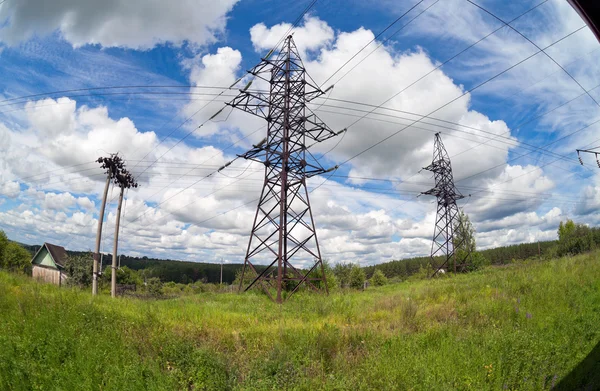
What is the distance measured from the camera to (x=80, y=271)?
35781 millimetres

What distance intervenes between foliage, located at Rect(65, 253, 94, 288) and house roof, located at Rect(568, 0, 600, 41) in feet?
134

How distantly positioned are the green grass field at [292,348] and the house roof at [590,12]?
5.95 m

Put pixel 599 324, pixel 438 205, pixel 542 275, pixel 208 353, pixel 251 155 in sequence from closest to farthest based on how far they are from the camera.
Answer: pixel 208 353, pixel 599 324, pixel 542 275, pixel 251 155, pixel 438 205

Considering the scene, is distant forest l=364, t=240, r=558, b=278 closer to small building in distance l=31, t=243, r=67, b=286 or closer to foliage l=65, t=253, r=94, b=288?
small building in distance l=31, t=243, r=67, b=286

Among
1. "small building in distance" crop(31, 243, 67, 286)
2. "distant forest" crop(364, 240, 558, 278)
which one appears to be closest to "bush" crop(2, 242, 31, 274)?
"small building in distance" crop(31, 243, 67, 286)

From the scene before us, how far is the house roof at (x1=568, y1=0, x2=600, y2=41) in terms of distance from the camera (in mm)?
2430

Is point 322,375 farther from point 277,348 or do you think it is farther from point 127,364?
point 127,364

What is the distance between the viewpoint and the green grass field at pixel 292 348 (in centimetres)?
637

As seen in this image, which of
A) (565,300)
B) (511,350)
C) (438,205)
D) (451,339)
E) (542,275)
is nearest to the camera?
(511,350)

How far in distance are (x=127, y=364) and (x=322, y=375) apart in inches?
148

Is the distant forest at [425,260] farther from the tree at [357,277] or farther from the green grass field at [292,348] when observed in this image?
the green grass field at [292,348]

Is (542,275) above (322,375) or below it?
above

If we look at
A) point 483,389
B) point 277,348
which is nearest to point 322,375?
point 277,348

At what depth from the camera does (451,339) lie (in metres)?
8.23
